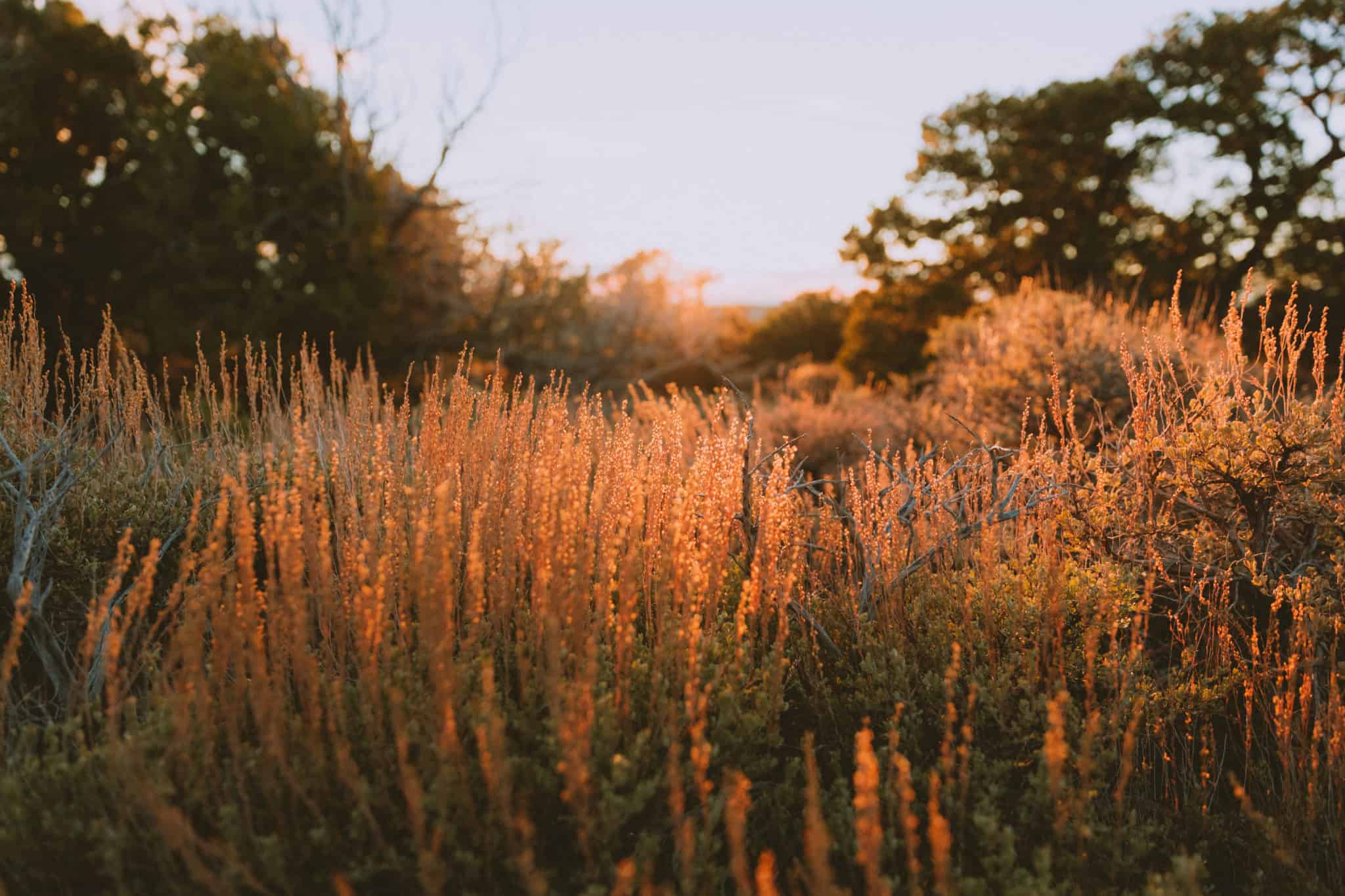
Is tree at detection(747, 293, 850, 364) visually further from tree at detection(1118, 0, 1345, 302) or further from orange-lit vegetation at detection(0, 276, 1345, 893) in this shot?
orange-lit vegetation at detection(0, 276, 1345, 893)

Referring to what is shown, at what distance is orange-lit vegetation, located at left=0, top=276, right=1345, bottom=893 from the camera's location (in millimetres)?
1867

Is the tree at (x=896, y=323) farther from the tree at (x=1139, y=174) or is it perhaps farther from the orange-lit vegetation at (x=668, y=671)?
the orange-lit vegetation at (x=668, y=671)

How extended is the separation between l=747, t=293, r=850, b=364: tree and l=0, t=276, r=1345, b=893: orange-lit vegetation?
72.1 ft

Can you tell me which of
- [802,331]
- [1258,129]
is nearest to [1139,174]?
[1258,129]

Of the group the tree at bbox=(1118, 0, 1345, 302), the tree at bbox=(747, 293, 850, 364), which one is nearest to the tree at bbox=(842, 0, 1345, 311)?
the tree at bbox=(1118, 0, 1345, 302)

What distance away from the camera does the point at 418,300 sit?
15109 millimetres

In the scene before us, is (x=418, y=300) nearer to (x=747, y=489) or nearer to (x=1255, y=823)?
(x=747, y=489)

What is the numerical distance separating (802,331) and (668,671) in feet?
79.7

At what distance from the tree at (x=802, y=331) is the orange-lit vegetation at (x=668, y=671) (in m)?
22.0

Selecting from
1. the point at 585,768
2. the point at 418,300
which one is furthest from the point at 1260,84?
the point at 585,768

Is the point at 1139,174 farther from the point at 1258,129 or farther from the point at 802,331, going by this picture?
the point at 802,331

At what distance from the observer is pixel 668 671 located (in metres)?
2.29

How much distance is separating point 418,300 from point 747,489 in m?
13.1

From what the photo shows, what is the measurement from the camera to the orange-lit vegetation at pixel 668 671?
1867 mm
